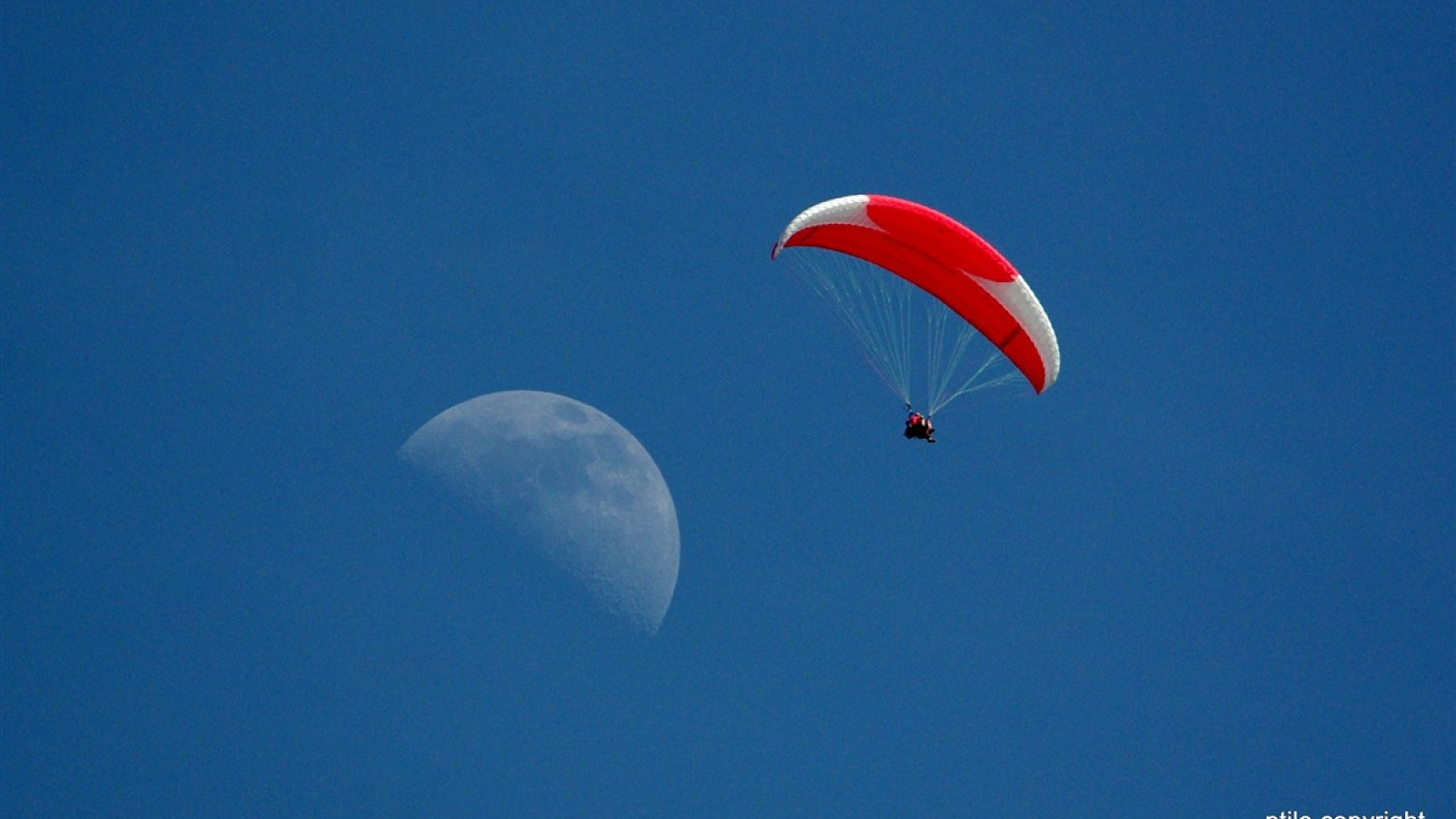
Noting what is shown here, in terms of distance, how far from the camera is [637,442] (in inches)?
1607

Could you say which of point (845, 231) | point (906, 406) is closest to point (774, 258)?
point (845, 231)

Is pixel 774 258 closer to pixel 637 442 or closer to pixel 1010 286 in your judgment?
pixel 1010 286

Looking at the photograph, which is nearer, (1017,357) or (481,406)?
(1017,357)

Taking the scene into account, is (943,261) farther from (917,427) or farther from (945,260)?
(917,427)

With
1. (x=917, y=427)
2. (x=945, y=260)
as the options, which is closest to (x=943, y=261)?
(x=945, y=260)

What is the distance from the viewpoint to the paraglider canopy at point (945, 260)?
31.7 m

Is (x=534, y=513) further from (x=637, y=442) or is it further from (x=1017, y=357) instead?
(x=1017, y=357)

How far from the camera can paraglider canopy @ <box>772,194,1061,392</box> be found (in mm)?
31672

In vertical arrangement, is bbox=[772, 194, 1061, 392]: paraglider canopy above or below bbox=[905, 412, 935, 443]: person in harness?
above

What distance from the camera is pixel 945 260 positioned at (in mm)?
32031

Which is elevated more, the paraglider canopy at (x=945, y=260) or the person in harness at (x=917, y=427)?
the paraglider canopy at (x=945, y=260)

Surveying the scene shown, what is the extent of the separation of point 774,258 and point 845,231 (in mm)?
1915

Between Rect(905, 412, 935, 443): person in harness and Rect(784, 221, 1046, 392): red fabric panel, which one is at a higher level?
Rect(784, 221, 1046, 392): red fabric panel

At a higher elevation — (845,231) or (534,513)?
(845,231)
